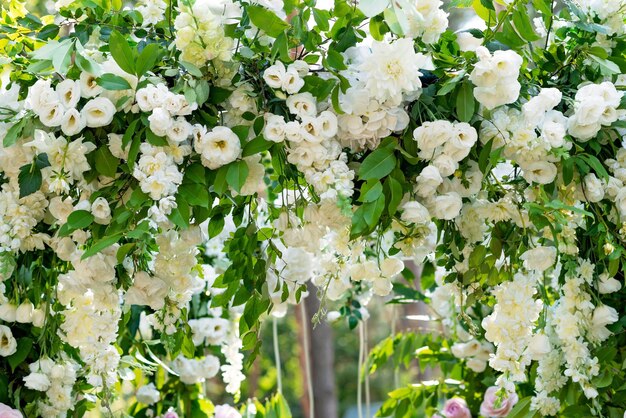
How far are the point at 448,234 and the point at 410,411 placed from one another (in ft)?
3.70

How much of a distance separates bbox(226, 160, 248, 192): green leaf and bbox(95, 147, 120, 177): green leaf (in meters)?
0.19

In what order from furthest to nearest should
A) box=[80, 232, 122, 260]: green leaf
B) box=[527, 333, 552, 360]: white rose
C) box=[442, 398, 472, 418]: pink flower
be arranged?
box=[442, 398, 472, 418]: pink flower
box=[527, 333, 552, 360]: white rose
box=[80, 232, 122, 260]: green leaf

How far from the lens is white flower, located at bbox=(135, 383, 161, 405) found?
2.35m

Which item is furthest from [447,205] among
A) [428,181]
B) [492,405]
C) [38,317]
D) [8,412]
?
[492,405]

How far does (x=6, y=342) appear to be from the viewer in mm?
1636

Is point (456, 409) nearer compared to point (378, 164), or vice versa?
point (378, 164)

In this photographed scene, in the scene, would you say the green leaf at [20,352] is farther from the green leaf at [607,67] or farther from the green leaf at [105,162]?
the green leaf at [607,67]

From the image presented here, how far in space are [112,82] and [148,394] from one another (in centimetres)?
130

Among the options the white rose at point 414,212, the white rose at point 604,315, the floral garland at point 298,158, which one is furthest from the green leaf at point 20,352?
the white rose at point 604,315

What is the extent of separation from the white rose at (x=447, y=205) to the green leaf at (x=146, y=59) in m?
0.51

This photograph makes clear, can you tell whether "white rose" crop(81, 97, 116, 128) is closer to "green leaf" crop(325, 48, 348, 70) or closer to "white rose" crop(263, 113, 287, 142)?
"white rose" crop(263, 113, 287, 142)

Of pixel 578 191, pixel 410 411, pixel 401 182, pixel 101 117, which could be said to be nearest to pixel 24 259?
pixel 101 117

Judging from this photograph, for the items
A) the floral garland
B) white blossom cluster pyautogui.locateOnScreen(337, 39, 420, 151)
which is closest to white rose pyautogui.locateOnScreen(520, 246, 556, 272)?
the floral garland

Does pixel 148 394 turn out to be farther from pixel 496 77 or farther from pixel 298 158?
pixel 496 77
